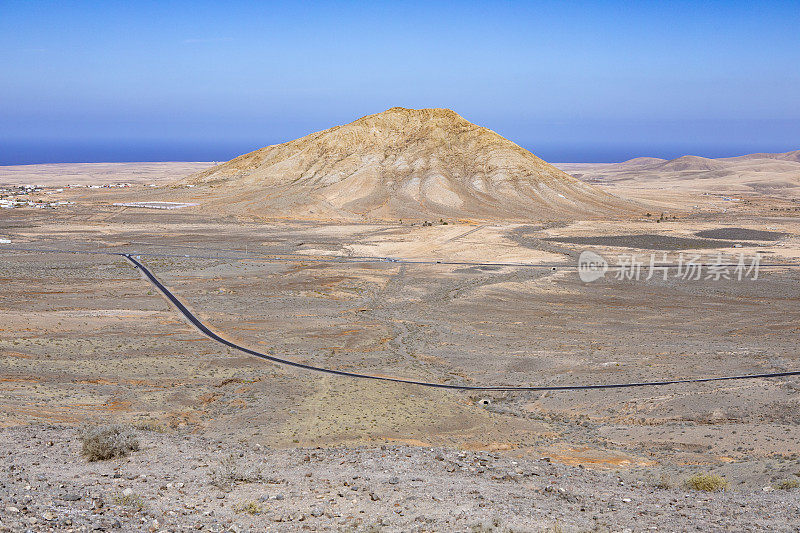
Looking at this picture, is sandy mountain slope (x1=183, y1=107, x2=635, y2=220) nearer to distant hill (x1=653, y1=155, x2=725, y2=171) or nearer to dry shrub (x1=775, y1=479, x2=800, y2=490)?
dry shrub (x1=775, y1=479, x2=800, y2=490)

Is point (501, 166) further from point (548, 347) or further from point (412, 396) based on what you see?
point (412, 396)

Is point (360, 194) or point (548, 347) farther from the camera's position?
point (360, 194)

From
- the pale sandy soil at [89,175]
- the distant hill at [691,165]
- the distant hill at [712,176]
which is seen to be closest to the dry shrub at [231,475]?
the distant hill at [712,176]

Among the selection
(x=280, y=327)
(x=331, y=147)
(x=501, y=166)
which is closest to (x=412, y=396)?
(x=280, y=327)

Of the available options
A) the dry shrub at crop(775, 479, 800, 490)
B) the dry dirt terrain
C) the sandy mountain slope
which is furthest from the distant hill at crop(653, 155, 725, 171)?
the dry shrub at crop(775, 479, 800, 490)

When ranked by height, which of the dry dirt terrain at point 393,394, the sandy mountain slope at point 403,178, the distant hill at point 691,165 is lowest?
the dry dirt terrain at point 393,394

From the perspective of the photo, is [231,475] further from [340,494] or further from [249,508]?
[340,494]

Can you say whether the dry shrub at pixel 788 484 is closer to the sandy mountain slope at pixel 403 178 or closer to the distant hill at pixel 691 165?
the sandy mountain slope at pixel 403 178
